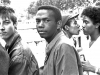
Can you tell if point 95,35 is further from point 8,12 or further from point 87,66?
point 8,12

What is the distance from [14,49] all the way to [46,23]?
1.46ft

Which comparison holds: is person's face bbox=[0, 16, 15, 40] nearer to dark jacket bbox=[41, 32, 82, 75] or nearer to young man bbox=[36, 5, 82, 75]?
young man bbox=[36, 5, 82, 75]

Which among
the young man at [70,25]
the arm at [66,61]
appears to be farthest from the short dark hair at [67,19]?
the arm at [66,61]

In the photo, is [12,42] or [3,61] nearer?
[3,61]

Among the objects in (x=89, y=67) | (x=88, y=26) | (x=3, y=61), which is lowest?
(x=89, y=67)

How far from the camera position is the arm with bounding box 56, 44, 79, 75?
1.94 metres

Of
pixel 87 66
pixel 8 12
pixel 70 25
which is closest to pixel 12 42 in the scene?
pixel 8 12

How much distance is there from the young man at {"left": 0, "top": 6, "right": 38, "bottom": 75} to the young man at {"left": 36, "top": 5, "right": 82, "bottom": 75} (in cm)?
18

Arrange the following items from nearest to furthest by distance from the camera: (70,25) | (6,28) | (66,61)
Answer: (66,61) < (6,28) < (70,25)

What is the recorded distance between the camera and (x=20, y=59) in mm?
2146

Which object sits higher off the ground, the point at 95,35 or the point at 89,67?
the point at 95,35

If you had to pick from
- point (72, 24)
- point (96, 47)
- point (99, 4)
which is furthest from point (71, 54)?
point (72, 24)

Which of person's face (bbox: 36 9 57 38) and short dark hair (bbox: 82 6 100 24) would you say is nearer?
person's face (bbox: 36 9 57 38)

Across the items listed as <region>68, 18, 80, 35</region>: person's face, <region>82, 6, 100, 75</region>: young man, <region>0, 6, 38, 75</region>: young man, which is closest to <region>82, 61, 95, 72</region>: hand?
<region>82, 6, 100, 75</region>: young man
